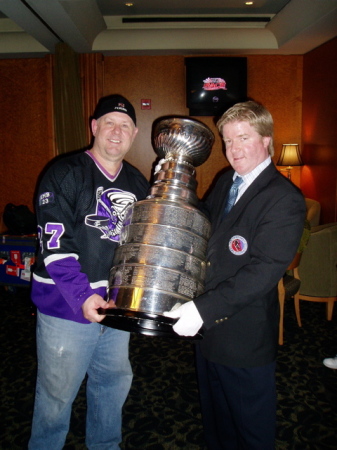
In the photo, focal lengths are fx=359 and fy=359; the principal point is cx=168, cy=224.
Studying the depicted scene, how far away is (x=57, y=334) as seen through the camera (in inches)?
59.1

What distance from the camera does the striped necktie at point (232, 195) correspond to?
1.55 metres

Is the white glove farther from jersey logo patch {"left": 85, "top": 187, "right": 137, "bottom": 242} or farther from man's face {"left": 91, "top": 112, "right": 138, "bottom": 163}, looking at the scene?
man's face {"left": 91, "top": 112, "right": 138, "bottom": 163}

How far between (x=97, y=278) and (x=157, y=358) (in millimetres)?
1673

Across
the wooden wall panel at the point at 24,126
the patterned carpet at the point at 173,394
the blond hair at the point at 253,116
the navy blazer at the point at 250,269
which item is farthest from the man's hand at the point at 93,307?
the wooden wall panel at the point at 24,126

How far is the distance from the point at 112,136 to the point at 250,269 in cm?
83

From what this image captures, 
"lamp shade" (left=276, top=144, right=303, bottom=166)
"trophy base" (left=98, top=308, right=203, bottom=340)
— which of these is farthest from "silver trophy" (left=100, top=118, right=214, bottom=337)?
"lamp shade" (left=276, top=144, right=303, bottom=166)

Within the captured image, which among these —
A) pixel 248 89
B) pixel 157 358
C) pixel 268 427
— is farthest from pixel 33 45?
pixel 268 427

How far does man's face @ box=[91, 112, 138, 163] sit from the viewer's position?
1.59 m

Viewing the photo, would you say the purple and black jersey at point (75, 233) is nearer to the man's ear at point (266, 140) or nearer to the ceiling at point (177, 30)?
the man's ear at point (266, 140)

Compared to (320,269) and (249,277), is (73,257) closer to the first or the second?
(249,277)

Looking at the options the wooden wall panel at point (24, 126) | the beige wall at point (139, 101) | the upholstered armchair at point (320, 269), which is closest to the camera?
the upholstered armchair at point (320, 269)

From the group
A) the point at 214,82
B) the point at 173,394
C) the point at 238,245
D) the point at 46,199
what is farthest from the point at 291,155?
the point at 46,199

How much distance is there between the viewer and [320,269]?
3445mm

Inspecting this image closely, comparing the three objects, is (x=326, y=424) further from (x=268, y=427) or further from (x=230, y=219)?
(x=230, y=219)
